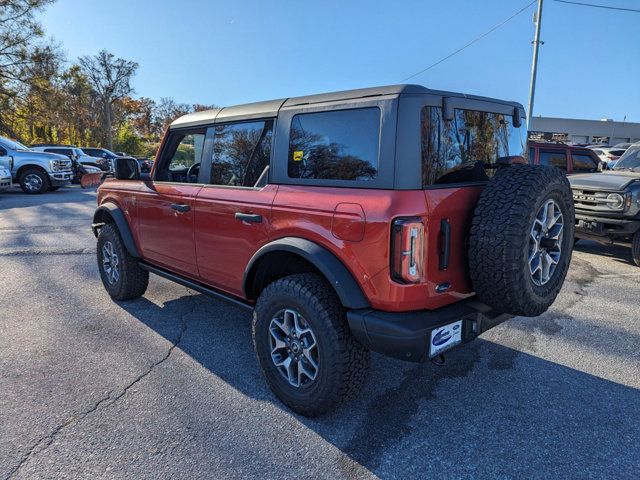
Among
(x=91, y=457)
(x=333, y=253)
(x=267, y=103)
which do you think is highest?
(x=267, y=103)

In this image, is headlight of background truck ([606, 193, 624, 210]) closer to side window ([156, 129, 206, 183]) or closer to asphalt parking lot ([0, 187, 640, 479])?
asphalt parking lot ([0, 187, 640, 479])

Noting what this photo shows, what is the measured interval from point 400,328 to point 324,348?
1.57ft

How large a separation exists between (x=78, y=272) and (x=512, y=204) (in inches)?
216

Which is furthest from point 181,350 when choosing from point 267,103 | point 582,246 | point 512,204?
point 582,246

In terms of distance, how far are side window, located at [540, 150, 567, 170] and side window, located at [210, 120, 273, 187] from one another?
296 inches

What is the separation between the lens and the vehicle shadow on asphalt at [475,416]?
2.26 metres

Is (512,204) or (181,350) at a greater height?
(512,204)

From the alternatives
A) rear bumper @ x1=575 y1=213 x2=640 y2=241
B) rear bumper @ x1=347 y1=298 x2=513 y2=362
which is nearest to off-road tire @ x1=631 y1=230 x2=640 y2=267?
rear bumper @ x1=575 y1=213 x2=640 y2=241

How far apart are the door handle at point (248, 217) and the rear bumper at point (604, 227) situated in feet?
18.2

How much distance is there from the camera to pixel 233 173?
10.8ft

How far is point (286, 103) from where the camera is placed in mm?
2932

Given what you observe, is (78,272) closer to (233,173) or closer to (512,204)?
(233,173)

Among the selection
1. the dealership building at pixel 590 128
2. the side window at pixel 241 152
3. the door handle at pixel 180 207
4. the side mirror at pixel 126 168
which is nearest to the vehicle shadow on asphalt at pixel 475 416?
the door handle at pixel 180 207

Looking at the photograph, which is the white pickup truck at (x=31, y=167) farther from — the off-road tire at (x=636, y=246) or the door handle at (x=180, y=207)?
the off-road tire at (x=636, y=246)
